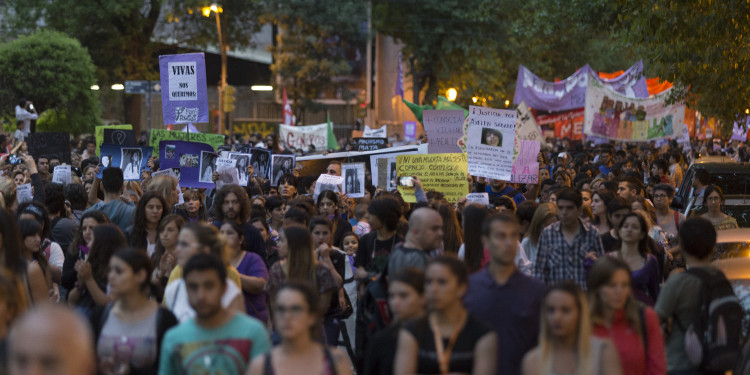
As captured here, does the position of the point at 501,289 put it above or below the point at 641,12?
below

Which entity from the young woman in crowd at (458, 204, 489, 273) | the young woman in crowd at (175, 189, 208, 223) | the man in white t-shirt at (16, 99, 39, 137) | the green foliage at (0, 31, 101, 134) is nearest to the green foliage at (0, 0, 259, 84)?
the green foliage at (0, 31, 101, 134)

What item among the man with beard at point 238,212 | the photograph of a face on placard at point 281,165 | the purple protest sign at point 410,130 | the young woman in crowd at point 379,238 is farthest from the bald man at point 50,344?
the purple protest sign at point 410,130

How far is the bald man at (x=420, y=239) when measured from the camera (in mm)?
6480

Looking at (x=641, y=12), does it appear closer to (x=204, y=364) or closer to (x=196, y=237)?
(x=196, y=237)

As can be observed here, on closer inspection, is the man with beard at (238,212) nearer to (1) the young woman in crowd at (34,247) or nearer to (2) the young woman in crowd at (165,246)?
(2) the young woman in crowd at (165,246)

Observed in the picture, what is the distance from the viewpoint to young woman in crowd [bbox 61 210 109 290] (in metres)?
7.14

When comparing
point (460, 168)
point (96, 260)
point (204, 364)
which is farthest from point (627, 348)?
point (460, 168)

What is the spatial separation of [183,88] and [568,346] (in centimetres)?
1001

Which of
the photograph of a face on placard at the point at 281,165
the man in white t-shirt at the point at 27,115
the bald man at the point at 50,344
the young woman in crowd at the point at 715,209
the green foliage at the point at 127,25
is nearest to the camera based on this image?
the bald man at the point at 50,344

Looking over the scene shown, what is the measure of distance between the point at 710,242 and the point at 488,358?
191 cm

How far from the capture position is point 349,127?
55.9m

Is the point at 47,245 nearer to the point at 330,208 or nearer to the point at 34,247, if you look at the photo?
the point at 34,247

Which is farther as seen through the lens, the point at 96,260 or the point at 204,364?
the point at 96,260

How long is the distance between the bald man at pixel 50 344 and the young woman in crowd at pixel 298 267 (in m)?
3.20
